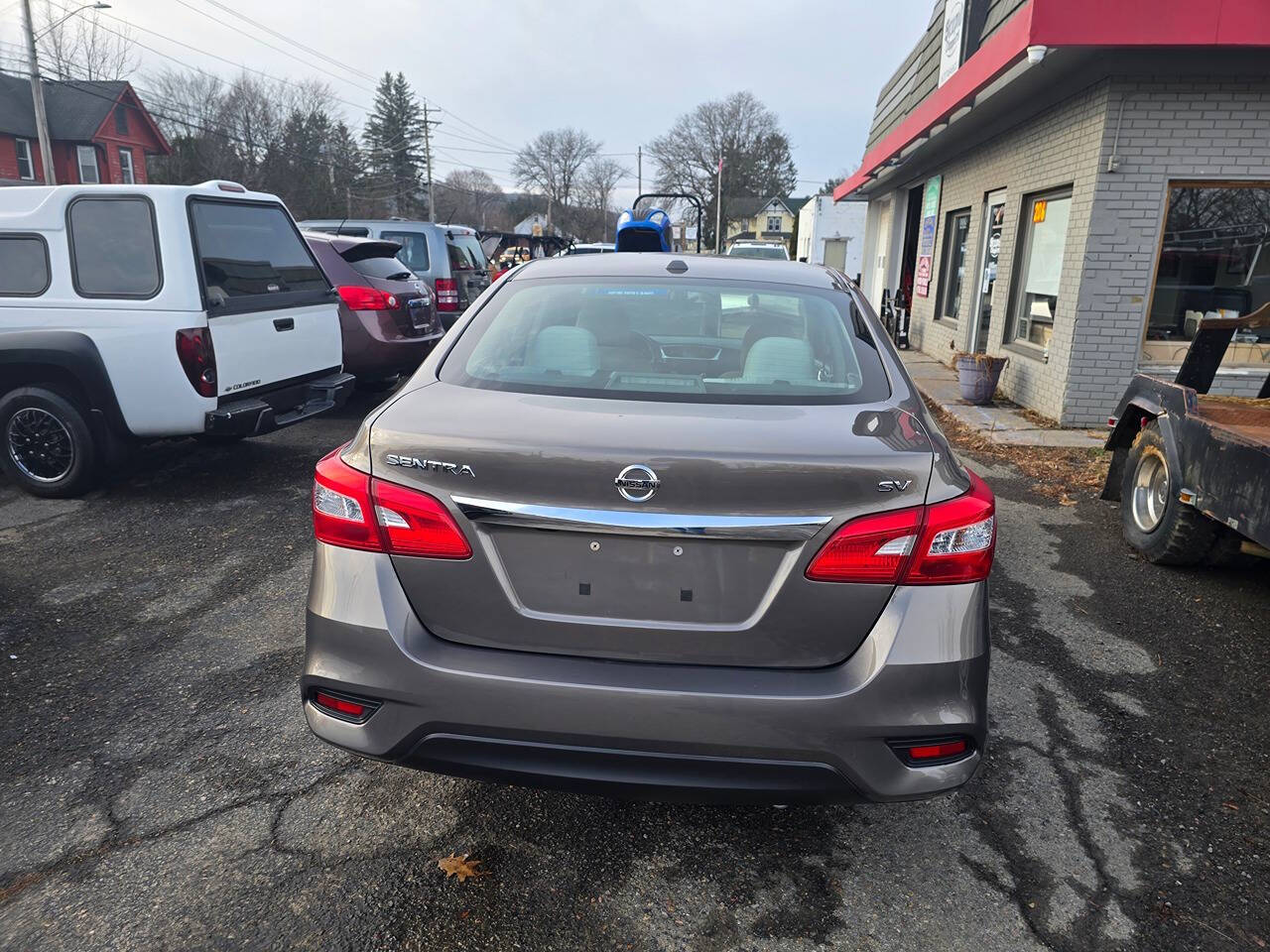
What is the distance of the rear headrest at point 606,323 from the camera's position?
2936 millimetres

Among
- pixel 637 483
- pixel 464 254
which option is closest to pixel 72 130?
pixel 464 254

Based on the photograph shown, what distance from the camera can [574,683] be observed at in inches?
82.4

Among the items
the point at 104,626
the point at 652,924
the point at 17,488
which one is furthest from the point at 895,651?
the point at 17,488

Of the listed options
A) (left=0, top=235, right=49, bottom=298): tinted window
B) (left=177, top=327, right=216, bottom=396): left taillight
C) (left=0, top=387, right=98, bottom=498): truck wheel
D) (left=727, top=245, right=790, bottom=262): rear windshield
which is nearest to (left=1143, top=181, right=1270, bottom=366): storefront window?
(left=177, top=327, right=216, bottom=396): left taillight

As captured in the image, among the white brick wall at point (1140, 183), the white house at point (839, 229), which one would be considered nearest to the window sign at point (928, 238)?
the white brick wall at point (1140, 183)

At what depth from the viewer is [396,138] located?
84.4m

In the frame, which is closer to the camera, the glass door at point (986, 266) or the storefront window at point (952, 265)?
the glass door at point (986, 266)

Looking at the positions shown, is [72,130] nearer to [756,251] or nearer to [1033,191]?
[756,251]

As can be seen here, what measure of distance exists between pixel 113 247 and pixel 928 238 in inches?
530

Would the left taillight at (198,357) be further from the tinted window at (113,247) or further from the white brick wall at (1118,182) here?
the white brick wall at (1118,182)

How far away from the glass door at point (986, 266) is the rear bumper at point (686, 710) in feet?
34.8

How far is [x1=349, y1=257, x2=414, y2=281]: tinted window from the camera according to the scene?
8969 millimetres

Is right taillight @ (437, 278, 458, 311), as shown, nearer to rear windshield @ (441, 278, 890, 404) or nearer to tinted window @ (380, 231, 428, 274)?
tinted window @ (380, 231, 428, 274)

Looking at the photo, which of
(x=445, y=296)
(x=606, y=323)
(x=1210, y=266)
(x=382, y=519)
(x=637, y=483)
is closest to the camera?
(x=637, y=483)
